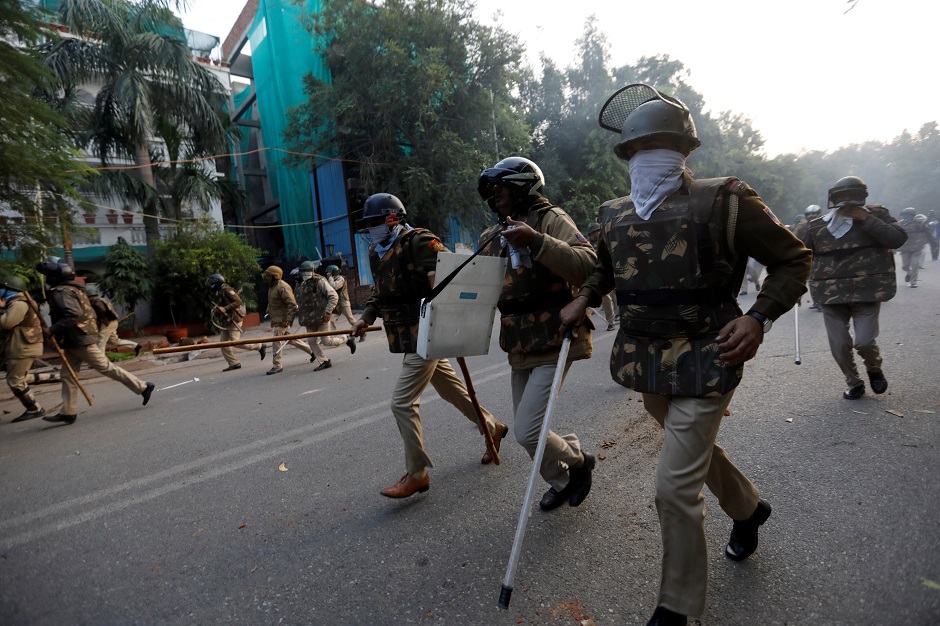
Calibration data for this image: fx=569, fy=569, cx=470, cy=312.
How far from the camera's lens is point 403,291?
3570mm

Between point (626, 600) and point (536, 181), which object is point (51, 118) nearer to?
point (536, 181)

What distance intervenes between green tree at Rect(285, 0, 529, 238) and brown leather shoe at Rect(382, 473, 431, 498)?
1474 centimetres

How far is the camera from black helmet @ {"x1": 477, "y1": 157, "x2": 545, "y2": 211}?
113 inches

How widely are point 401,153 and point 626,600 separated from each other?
59.1 ft

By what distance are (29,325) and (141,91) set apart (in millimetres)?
10945

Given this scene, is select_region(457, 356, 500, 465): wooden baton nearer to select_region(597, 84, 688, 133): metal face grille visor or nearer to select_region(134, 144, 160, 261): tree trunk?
select_region(597, 84, 688, 133): metal face grille visor

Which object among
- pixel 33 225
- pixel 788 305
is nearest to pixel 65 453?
pixel 33 225

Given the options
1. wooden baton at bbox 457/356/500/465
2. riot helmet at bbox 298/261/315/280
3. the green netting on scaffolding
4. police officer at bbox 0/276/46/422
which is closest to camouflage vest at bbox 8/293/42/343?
police officer at bbox 0/276/46/422

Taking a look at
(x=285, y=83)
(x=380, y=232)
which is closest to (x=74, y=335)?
(x=380, y=232)

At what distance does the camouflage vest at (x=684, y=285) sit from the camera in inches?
77.6

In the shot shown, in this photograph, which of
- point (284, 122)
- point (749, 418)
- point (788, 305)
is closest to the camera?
point (788, 305)

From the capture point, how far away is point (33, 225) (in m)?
6.47

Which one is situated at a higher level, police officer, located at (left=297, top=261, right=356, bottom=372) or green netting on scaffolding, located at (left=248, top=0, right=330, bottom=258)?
green netting on scaffolding, located at (left=248, top=0, right=330, bottom=258)

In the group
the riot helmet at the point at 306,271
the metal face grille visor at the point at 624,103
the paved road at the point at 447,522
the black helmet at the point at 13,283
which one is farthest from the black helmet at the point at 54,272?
the metal face grille visor at the point at 624,103
